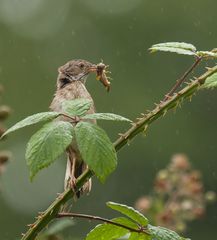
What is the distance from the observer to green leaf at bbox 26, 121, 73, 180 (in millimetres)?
1955

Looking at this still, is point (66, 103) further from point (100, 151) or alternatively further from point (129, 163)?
point (129, 163)

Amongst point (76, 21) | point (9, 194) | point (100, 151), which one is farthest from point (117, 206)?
point (76, 21)

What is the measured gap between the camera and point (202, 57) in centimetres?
216

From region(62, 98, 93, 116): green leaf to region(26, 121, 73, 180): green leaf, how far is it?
0.09 m

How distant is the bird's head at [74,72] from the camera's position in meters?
4.70

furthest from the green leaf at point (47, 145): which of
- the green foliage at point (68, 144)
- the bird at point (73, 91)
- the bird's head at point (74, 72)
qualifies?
the bird's head at point (74, 72)

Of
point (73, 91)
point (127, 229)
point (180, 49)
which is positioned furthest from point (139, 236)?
point (73, 91)

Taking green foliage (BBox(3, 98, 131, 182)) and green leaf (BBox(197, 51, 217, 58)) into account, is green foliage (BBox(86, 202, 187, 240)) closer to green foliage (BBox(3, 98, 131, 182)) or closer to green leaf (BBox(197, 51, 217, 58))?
green foliage (BBox(3, 98, 131, 182))

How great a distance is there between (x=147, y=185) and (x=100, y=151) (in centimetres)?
1387

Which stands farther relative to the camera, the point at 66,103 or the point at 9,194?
the point at 9,194

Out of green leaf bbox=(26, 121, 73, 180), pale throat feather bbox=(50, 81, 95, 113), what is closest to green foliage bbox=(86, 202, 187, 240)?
green leaf bbox=(26, 121, 73, 180)

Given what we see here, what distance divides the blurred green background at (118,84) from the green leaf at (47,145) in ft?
36.8

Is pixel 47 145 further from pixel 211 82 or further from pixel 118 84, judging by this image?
pixel 118 84

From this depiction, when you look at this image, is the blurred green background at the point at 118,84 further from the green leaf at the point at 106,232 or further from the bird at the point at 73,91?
the green leaf at the point at 106,232
